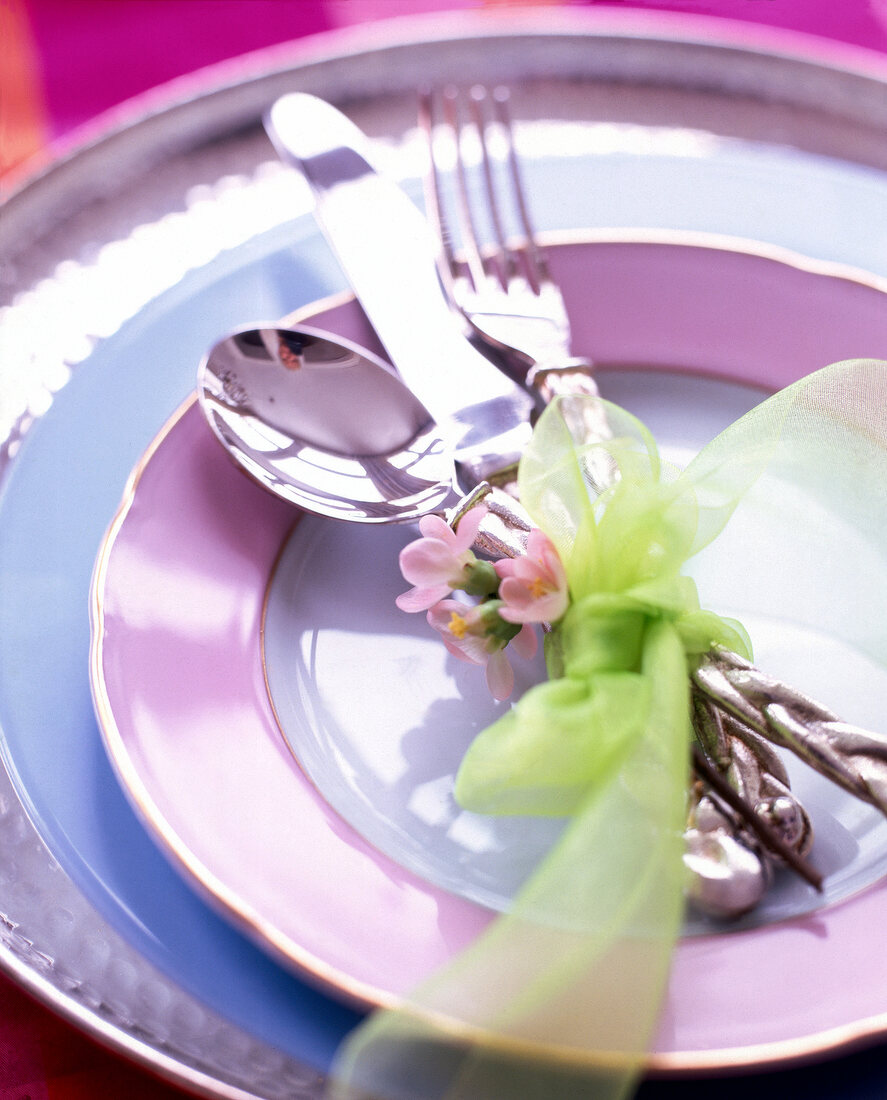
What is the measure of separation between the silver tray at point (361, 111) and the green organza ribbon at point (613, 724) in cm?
35

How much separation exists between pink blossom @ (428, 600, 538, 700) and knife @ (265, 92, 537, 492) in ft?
0.41

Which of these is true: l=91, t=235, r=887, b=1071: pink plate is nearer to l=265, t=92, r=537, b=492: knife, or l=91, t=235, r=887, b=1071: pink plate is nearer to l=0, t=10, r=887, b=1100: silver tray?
l=265, t=92, r=537, b=492: knife

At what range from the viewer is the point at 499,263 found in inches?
26.3

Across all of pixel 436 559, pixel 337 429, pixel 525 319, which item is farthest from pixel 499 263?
pixel 436 559

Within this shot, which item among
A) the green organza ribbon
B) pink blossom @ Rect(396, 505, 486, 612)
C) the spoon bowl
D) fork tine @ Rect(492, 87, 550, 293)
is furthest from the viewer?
fork tine @ Rect(492, 87, 550, 293)

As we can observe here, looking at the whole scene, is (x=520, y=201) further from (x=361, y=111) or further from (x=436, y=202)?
(x=361, y=111)

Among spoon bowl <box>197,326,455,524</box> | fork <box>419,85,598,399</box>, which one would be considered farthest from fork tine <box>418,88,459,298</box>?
spoon bowl <box>197,326,455,524</box>

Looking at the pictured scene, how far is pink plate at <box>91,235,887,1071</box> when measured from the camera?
360 mm

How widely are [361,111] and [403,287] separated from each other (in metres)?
0.26

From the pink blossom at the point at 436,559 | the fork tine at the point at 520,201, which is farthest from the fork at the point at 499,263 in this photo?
the pink blossom at the point at 436,559

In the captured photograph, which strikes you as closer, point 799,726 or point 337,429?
point 799,726

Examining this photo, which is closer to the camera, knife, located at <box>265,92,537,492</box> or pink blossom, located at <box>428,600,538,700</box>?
pink blossom, located at <box>428,600,538,700</box>

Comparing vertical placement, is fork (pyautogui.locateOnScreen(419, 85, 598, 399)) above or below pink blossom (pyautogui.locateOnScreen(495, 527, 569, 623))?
above

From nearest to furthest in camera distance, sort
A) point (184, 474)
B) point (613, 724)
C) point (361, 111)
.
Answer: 1. point (613, 724)
2. point (184, 474)
3. point (361, 111)
